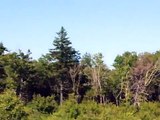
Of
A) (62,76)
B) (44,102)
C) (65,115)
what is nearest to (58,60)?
(62,76)

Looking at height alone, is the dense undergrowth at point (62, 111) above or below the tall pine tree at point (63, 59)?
below

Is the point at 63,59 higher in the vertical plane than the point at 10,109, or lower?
higher

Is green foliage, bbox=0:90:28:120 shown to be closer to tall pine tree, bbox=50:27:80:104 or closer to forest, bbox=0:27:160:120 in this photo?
forest, bbox=0:27:160:120

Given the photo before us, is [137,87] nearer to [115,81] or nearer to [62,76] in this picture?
[115,81]

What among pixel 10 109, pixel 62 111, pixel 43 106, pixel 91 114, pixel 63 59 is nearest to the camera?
pixel 10 109

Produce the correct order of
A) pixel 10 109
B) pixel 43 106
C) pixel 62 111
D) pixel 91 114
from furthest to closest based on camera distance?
1. pixel 43 106
2. pixel 62 111
3. pixel 91 114
4. pixel 10 109

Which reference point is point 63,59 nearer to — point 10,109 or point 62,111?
point 62,111

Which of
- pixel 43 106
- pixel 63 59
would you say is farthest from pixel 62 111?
pixel 63 59

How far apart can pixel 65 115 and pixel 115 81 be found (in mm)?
23683

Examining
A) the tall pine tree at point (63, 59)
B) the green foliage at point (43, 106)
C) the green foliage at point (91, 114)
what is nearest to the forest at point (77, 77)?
the tall pine tree at point (63, 59)

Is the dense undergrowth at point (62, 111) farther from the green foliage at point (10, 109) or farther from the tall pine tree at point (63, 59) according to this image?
the tall pine tree at point (63, 59)

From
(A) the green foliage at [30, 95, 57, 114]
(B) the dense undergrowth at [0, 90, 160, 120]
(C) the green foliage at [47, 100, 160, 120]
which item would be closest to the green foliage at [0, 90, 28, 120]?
(B) the dense undergrowth at [0, 90, 160, 120]

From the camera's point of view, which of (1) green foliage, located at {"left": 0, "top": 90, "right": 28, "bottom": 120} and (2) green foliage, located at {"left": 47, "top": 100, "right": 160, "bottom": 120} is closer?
(1) green foliage, located at {"left": 0, "top": 90, "right": 28, "bottom": 120}

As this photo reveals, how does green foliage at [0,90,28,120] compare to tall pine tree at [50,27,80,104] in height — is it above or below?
below
